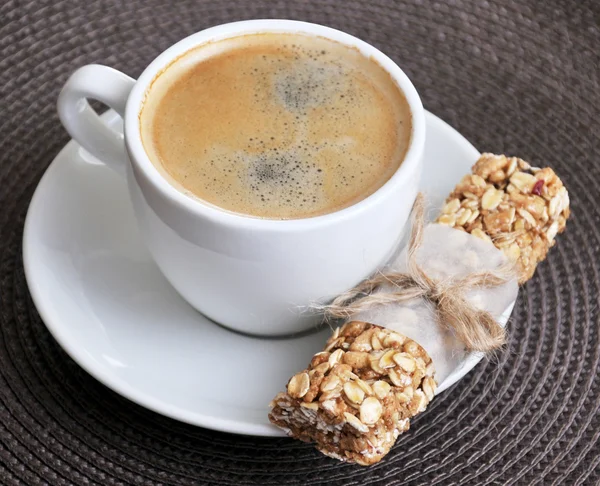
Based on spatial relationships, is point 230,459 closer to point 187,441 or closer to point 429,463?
point 187,441

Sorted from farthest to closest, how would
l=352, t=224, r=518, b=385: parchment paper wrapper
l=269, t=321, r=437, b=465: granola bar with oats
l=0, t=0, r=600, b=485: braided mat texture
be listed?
l=0, t=0, r=600, b=485: braided mat texture
l=352, t=224, r=518, b=385: parchment paper wrapper
l=269, t=321, r=437, b=465: granola bar with oats

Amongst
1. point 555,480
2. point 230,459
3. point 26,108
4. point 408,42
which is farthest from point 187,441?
point 408,42

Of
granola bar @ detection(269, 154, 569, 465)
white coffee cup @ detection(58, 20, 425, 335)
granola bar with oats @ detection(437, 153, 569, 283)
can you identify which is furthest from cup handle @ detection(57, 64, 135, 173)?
granola bar with oats @ detection(437, 153, 569, 283)

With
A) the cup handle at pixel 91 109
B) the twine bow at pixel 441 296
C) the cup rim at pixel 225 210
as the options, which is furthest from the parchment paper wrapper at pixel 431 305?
the cup handle at pixel 91 109

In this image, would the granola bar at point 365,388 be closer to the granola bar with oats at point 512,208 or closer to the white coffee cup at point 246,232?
the granola bar with oats at point 512,208

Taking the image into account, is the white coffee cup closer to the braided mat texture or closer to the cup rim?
the cup rim

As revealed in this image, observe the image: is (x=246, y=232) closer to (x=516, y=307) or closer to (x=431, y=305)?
(x=431, y=305)
